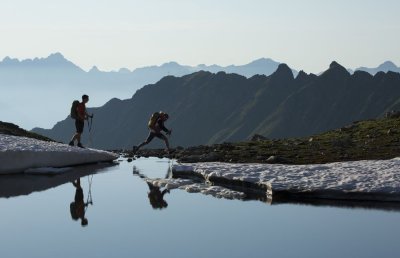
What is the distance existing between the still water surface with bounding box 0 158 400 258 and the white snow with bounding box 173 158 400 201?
1.81 m

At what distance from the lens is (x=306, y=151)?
37.8 meters

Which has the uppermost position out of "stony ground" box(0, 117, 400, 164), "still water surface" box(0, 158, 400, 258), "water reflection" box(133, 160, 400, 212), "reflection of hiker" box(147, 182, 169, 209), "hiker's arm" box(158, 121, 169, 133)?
"hiker's arm" box(158, 121, 169, 133)

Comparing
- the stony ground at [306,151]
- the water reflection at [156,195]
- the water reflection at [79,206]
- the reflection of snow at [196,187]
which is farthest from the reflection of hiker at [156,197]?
the stony ground at [306,151]

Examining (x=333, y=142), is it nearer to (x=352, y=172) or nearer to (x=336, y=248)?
(x=352, y=172)

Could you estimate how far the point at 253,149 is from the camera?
4031cm

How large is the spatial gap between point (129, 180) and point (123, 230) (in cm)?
1146

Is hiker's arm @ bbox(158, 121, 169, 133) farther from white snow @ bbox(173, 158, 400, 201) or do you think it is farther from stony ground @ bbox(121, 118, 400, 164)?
white snow @ bbox(173, 158, 400, 201)

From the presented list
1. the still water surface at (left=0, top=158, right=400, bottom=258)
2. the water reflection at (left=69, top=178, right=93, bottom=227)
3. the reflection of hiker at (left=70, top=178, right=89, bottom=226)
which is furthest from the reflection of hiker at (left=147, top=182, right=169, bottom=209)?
the reflection of hiker at (left=70, top=178, right=89, bottom=226)

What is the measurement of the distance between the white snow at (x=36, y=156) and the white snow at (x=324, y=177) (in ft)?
23.8

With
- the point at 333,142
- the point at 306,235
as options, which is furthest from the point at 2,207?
the point at 333,142

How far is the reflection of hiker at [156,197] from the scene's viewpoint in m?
20.6

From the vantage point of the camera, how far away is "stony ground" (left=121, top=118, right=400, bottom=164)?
33562mm

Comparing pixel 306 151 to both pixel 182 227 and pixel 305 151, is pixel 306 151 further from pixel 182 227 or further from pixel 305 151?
pixel 182 227

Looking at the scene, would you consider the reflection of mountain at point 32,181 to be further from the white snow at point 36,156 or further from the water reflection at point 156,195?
the water reflection at point 156,195
